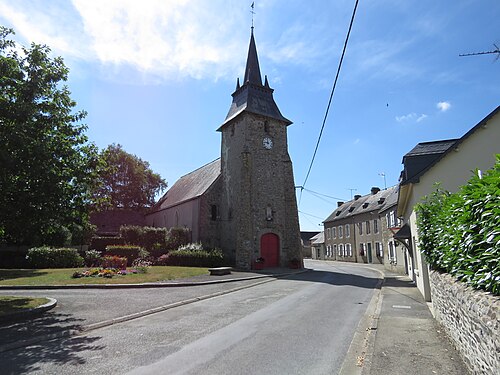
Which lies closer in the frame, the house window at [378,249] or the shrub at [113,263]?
the shrub at [113,263]

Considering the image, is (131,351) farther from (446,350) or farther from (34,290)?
(34,290)

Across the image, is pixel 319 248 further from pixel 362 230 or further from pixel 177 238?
pixel 177 238

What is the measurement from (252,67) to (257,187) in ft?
38.3

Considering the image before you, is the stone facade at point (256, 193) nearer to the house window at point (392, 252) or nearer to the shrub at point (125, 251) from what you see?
the shrub at point (125, 251)

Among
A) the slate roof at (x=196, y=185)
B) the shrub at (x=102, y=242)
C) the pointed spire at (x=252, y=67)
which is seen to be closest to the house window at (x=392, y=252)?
the slate roof at (x=196, y=185)

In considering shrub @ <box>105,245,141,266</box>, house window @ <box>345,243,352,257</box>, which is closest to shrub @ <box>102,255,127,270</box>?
shrub @ <box>105,245,141,266</box>

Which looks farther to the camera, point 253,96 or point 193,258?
point 253,96

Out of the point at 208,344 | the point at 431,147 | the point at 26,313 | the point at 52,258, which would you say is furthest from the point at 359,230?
the point at 26,313

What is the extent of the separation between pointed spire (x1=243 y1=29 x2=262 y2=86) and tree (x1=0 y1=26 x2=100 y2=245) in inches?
859

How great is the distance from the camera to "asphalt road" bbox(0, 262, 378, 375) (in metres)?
4.91

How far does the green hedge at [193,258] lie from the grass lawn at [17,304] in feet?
43.5

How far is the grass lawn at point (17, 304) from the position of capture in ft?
26.4

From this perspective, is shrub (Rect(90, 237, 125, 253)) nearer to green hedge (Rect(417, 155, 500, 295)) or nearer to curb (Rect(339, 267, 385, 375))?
curb (Rect(339, 267, 385, 375))

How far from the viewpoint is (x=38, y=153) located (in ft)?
25.4
